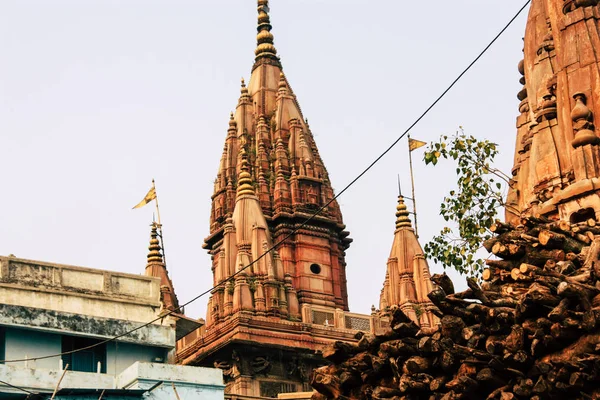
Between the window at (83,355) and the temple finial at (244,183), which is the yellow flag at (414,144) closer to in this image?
the temple finial at (244,183)

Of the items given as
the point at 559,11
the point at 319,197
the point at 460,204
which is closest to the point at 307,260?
the point at 319,197

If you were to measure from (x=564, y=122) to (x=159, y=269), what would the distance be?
33.4m

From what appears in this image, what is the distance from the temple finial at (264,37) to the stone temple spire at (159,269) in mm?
9686

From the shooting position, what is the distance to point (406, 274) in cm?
4772

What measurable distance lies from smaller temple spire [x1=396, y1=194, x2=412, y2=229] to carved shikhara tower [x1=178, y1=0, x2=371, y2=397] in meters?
2.11

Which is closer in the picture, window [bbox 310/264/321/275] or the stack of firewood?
the stack of firewood

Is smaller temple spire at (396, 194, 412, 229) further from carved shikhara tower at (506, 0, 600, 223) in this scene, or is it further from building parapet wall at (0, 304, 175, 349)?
carved shikhara tower at (506, 0, 600, 223)

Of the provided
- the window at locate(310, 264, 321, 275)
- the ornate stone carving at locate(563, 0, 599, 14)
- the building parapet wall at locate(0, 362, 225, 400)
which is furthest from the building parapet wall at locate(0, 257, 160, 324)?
the window at locate(310, 264, 321, 275)

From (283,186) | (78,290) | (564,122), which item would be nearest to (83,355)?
(78,290)

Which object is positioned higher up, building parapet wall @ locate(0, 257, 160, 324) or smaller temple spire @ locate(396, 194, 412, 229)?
smaller temple spire @ locate(396, 194, 412, 229)

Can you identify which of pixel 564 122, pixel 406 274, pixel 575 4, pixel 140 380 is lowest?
pixel 140 380

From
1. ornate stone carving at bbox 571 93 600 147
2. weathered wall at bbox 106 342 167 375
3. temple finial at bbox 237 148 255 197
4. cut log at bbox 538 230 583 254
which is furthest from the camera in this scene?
temple finial at bbox 237 148 255 197

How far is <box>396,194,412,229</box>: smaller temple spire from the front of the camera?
162 ft

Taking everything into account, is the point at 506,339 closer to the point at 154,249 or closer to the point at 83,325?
the point at 83,325
